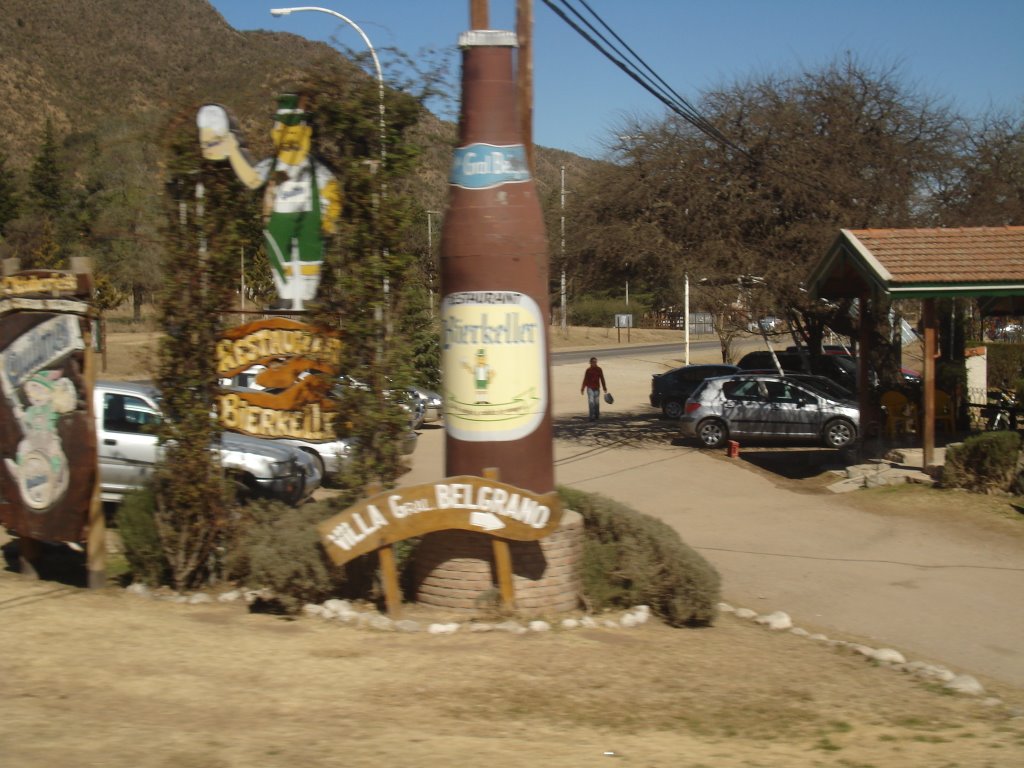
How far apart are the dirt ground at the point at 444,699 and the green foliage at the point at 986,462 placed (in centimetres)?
821

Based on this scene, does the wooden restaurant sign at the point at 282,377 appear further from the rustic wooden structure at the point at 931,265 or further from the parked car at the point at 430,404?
the parked car at the point at 430,404

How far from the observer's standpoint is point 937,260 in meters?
16.7

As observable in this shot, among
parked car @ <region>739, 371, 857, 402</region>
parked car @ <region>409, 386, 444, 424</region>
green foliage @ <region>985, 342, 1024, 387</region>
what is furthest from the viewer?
green foliage @ <region>985, 342, 1024, 387</region>

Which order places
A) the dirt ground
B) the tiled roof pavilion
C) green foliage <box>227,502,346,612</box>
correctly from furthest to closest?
1. the tiled roof pavilion
2. green foliage <box>227,502,346,612</box>
3. the dirt ground

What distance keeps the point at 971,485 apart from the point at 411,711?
11.9m

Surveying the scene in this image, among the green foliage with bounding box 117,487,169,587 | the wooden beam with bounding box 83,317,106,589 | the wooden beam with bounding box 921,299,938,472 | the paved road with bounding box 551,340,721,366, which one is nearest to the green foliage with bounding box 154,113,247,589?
the green foliage with bounding box 117,487,169,587

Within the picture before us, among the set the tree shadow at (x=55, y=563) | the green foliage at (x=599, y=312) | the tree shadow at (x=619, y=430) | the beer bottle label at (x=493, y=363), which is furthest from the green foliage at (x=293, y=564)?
the green foliage at (x=599, y=312)

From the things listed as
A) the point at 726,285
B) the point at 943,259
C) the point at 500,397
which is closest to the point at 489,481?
the point at 500,397

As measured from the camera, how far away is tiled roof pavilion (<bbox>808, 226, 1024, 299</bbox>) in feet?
53.1

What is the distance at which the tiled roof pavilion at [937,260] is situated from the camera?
53.1 ft

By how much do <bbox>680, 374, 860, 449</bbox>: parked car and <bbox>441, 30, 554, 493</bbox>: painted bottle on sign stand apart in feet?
47.3

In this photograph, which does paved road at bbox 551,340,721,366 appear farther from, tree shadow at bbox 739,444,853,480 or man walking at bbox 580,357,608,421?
tree shadow at bbox 739,444,853,480

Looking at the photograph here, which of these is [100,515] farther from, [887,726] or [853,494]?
[853,494]

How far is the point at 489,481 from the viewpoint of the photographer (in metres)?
8.12
